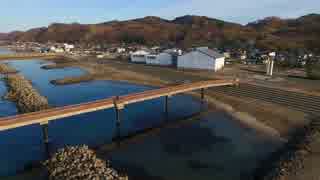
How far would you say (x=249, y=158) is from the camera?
73.3 feet

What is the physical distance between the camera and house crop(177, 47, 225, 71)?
58594 millimetres

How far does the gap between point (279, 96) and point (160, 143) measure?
2298 centimetres

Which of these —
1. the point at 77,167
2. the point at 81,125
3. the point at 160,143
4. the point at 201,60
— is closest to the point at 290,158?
the point at 160,143

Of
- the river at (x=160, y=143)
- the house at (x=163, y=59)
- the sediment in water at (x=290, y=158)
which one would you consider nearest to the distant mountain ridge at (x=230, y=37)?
the house at (x=163, y=59)

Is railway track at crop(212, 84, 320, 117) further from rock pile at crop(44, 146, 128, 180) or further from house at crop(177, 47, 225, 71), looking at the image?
rock pile at crop(44, 146, 128, 180)

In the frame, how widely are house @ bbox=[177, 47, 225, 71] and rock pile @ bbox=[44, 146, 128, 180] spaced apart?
1757 inches

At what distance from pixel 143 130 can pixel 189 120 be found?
646cm

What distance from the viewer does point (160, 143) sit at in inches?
992

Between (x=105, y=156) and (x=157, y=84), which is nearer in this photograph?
(x=105, y=156)

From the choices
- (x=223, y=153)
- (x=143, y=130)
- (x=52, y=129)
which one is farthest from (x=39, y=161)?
(x=223, y=153)

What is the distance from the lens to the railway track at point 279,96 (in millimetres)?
34906

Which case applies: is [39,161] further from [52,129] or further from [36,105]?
[36,105]

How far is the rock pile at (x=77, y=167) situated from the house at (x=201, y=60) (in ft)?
146

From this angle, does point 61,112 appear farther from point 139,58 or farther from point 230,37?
point 230,37
